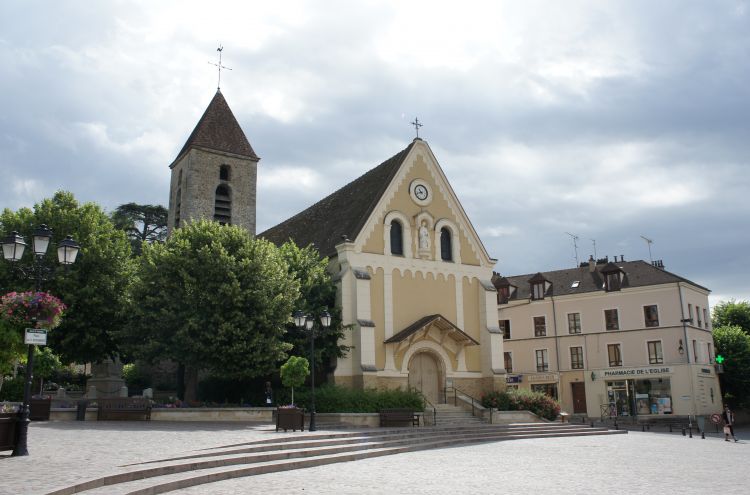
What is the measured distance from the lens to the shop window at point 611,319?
45403 mm

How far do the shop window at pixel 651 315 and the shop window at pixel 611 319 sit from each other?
183cm

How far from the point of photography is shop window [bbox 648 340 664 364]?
43281 millimetres

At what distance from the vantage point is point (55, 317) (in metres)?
14.3

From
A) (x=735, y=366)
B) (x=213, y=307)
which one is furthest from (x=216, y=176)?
(x=735, y=366)

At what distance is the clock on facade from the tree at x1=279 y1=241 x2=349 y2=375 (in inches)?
226

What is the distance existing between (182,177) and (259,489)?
120ft

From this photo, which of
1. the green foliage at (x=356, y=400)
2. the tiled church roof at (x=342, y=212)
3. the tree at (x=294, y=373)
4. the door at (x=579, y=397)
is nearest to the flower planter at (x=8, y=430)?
the tree at (x=294, y=373)

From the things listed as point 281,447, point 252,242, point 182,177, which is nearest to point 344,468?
point 281,447

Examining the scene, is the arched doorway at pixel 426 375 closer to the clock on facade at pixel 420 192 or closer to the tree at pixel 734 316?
the clock on facade at pixel 420 192

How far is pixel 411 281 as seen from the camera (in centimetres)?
3139

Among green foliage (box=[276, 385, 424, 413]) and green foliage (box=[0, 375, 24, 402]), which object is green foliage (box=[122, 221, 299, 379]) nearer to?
green foliage (box=[276, 385, 424, 413])

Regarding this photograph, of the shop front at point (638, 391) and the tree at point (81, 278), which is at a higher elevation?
the tree at point (81, 278)

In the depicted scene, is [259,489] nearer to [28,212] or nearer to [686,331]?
[28,212]

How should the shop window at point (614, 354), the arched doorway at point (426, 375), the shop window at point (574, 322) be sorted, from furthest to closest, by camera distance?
1. the shop window at point (574, 322)
2. the shop window at point (614, 354)
3. the arched doorway at point (426, 375)
